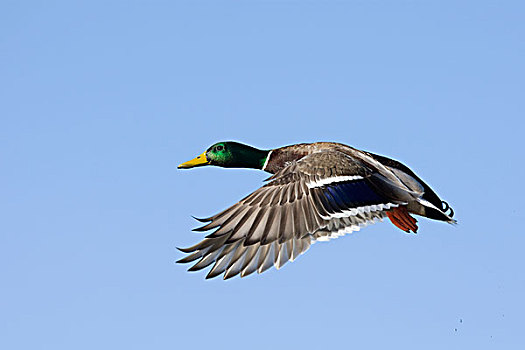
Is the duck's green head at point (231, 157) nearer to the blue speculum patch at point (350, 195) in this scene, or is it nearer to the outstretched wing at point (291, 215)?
the outstretched wing at point (291, 215)

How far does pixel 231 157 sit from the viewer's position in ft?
41.6

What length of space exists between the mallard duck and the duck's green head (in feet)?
5.80

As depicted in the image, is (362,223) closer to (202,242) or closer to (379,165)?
(379,165)

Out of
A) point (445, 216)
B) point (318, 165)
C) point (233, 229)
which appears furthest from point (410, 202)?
point (233, 229)

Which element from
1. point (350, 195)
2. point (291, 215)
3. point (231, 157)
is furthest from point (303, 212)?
point (231, 157)

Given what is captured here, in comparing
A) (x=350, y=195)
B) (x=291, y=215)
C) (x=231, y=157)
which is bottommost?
(x=291, y=215)

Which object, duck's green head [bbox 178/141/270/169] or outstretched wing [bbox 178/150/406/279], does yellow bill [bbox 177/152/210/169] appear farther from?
outstretched wing [bbox 178/150/406/279]

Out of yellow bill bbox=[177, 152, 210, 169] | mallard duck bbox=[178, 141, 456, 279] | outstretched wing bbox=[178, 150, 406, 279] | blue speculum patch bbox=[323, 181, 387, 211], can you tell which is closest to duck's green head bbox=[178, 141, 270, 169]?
yellow bill bbox=[177, 152, 210, 169]

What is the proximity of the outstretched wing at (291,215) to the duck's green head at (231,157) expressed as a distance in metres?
1.99

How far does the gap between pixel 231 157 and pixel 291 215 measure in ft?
9.85

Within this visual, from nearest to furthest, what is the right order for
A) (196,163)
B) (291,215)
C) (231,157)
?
1. (291,215)
2. (231,157)
3. (196,163)

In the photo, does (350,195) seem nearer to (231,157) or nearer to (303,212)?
(303,212)

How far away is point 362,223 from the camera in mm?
10500

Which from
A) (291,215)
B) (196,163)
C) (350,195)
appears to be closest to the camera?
(291,215)
